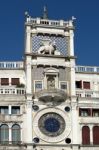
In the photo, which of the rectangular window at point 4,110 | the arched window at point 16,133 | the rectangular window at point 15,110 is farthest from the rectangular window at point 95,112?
the rectangular window at point 4,110

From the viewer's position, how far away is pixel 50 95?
210 ft

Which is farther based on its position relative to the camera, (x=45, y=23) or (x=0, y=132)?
(x=45, y=23)

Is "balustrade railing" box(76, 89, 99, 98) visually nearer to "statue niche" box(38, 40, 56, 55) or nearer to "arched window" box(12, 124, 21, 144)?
"statue niche" box(38, 40, 56, 55)

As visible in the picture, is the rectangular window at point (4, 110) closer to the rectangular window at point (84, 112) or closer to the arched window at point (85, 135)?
the rectangular window at point (84, 112)

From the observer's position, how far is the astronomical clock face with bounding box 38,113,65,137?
63.4 meters

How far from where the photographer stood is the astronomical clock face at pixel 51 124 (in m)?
63.4

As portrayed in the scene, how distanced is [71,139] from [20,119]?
6194 millimetres

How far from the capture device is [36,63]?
6544 centimetres

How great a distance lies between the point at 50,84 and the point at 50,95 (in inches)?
68.9

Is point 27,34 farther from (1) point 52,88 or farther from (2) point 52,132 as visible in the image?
(2) point 52,132

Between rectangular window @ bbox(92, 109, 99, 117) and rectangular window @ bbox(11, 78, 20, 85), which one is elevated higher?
rectangular window @ bbox(11, 78, 20, 85)

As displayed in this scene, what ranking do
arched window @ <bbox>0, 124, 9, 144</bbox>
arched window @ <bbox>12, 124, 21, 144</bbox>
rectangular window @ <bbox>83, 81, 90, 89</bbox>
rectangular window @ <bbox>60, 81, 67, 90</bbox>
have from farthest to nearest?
rectangular window @ <bbox>83, 81, 90, 89</bbox> → rectangular window @ <bbox>60, 81, 67, 90</bbox> → arched window @ <bbox>12, 124, 21, 144</bbox> → arched window @ <bbox>0, 124, 9, 144</bbox>

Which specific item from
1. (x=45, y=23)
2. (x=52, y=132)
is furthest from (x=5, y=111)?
(x=45, y=23)

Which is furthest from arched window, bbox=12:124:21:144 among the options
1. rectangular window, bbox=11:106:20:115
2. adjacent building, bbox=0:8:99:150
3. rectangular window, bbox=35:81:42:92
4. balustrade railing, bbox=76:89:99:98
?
balustrade railing, bbox=76:89:99:98
